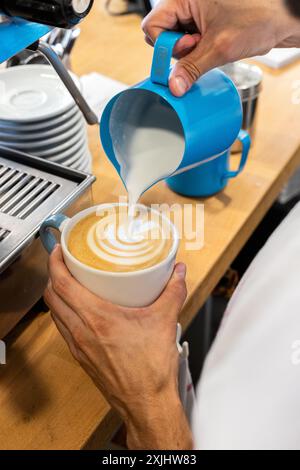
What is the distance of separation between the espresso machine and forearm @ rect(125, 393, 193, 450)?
22 cm

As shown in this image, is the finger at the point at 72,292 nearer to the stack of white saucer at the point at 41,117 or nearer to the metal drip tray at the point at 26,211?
the metal drip tray at the point at 26,211

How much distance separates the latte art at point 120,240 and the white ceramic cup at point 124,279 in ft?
0.05

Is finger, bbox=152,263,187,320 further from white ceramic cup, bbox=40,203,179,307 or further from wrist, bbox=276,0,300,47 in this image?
wrist, bbox=276,0,300,47

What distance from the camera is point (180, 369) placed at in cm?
72

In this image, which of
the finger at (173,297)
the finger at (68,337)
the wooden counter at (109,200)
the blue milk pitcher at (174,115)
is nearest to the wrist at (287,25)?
the blue milk pitcher at (174,115)

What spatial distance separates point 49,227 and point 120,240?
0.09m

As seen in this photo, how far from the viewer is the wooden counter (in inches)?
26.6

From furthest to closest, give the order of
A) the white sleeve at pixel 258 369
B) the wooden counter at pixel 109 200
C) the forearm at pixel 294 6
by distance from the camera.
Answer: the forearm at pixel 294 6
the wooden counter at pixel 109 200
the white sleeve at pixel 258 369

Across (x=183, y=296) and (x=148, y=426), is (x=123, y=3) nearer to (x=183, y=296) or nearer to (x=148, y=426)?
(x=183, y=296)

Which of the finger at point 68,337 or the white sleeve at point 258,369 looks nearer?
the white sleeve at point 258,369

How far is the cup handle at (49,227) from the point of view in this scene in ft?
2.23

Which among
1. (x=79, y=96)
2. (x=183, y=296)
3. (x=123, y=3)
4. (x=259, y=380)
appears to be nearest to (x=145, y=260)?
(x=183, y=296)

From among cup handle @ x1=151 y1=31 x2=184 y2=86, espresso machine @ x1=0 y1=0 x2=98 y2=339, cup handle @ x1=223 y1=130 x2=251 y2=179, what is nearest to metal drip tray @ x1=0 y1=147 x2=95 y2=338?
espresso machine @ x1=0 y1=0 x2=98 y2=339
